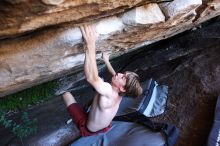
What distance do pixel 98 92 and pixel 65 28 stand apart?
0.85 metres

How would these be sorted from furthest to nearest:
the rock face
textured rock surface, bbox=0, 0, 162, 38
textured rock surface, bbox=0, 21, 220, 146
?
textured rock surface, bbox=0, 21, 220, 146 → the rock face → textured rock surface, bbox=0, 0, 162, 38

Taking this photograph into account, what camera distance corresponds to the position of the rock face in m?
2.13

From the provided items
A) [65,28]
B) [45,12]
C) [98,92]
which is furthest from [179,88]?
[45,12]

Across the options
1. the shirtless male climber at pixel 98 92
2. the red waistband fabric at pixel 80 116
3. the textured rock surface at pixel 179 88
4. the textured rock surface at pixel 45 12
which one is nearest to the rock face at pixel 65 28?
the textured rock surface at pixel 45 12

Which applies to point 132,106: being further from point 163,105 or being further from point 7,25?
point 7,25

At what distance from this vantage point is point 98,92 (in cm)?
328

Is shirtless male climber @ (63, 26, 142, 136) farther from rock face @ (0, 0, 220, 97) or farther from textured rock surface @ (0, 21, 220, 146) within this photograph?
textured rock surface @ (0, 21, 220, 146)

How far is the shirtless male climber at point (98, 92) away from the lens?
2.90 metres

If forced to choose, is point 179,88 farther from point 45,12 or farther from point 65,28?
point 45,12

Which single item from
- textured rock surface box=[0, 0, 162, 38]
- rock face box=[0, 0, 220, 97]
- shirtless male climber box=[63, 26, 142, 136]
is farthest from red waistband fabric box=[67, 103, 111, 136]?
textured rock surface box=[0, 0, 162, 38]

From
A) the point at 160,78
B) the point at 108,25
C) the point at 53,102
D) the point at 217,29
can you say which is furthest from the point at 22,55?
the point at 217,29

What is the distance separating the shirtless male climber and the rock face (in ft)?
0.48

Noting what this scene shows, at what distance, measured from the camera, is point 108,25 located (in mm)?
3029

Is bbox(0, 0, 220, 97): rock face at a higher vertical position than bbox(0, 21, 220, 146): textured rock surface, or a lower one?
higher
